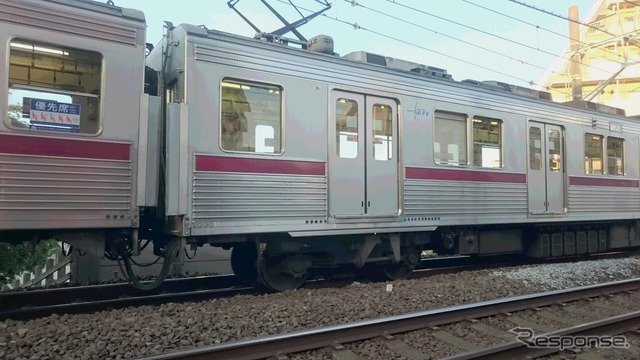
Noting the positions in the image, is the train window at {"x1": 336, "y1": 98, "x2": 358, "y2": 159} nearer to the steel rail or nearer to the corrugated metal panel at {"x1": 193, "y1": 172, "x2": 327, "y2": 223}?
the corrugated metal panel at {"x1": 193, "y1": 172, "x2": 327, "y2": 223}

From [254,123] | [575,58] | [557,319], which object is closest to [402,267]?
[557,319]

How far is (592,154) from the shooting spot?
38.6ft

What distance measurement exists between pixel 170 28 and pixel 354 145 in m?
3.09

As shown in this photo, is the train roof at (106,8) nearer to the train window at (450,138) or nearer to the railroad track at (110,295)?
the railroad track at (110,295)

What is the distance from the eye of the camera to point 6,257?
26.9 ft

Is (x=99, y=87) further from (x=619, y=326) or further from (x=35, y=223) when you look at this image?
(x=619, y=326)

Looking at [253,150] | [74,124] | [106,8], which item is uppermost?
[106,8]

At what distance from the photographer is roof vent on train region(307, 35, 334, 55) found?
7.89 meters

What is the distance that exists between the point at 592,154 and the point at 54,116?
36.3ft

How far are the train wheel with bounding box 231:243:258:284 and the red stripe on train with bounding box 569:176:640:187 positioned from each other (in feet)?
24.0

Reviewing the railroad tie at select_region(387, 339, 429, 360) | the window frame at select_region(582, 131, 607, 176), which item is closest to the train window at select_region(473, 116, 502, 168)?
the window frame at select_region(582, 131, 607, 176)

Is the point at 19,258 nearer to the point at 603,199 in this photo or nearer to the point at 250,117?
the point at 250,117

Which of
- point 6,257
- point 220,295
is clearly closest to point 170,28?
point 220,295

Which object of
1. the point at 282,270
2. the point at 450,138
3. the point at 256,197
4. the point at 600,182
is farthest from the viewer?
the point at 600,182
